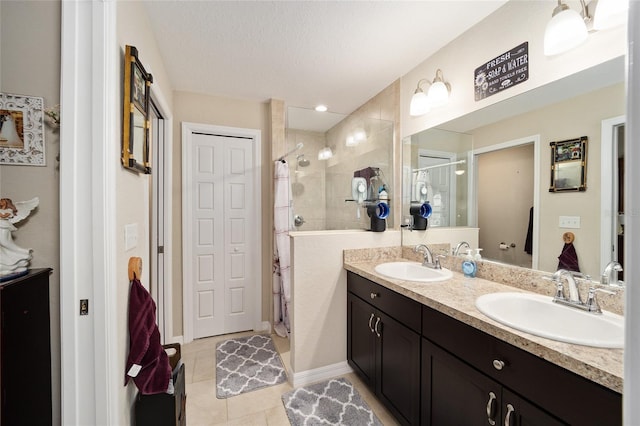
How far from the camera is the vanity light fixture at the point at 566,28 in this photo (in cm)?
116

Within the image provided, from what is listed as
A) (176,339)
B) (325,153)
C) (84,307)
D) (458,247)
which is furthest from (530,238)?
(176,339)

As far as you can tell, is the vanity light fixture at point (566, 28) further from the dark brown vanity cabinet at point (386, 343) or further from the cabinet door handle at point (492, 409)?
the cabinet door handle at point (492, 409)

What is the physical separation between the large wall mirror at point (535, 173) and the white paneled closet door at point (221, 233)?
186 cm

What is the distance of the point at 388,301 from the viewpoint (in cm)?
160

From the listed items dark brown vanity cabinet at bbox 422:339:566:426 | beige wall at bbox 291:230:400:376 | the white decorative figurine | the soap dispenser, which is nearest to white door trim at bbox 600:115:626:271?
the soap dispenser

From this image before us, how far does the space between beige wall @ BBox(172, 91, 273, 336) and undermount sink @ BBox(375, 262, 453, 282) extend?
1339mm

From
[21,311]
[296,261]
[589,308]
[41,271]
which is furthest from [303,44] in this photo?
[589,308]

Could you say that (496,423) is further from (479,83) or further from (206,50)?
(206,50)

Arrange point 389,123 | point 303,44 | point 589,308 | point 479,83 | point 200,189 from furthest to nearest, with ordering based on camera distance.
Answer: point 200,189 → point 389,123 → point 303,44 → point 479,83 → point 589,308

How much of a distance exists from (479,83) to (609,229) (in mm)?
1058

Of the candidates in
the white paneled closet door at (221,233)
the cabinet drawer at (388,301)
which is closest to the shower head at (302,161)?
the white paneled closet door at (221,233)

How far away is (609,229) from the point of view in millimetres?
1126

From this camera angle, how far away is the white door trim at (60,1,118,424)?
3.33ft

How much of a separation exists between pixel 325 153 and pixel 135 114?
1908mm
